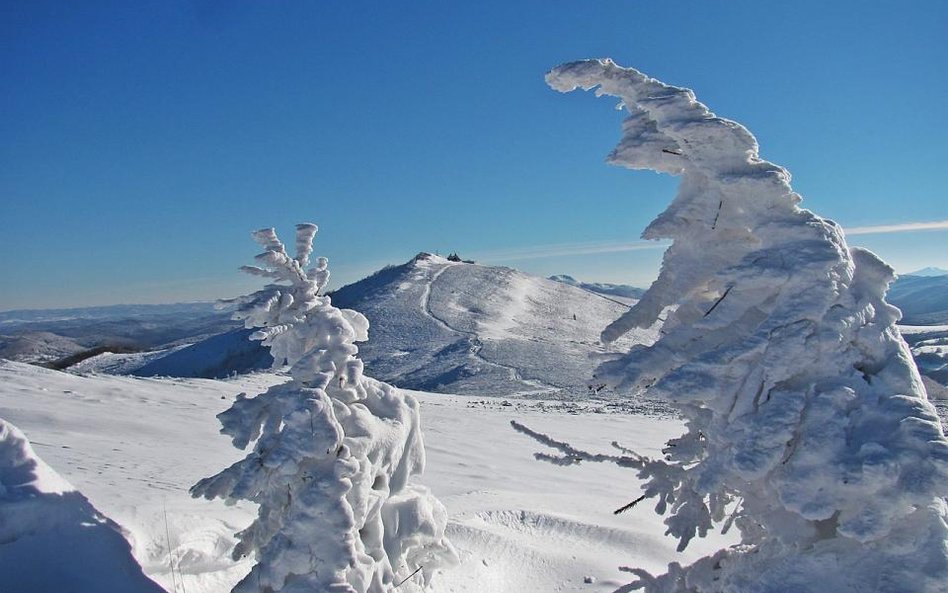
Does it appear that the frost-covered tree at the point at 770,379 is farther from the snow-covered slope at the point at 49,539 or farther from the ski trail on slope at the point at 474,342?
the ski trail on slope at the point at 474,342

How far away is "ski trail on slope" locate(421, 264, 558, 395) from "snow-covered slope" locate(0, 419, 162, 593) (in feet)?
73.6

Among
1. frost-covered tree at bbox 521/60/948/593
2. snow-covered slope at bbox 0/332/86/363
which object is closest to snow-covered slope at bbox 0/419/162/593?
frost-covered tree at bbox 521/60/948/593

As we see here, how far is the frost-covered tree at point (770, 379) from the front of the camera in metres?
2.90

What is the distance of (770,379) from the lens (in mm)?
3133

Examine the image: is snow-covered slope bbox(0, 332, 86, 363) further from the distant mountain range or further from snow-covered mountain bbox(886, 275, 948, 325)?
snow-covered mountain bbox(886, 275, 948, 325)

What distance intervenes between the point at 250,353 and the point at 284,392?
34.7 meters

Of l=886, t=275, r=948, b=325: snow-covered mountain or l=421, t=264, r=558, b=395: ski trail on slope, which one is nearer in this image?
l=421, t=264, r=558, b=395: ski trail on slope

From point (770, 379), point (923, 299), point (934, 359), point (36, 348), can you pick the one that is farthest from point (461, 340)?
point (923, 299)

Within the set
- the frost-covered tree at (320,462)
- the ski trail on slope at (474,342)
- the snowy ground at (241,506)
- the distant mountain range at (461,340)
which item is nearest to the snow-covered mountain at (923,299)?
the distant mountain range at (461,340)

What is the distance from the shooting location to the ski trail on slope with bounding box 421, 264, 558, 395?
2773cm

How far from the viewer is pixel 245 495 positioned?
3.86 metres

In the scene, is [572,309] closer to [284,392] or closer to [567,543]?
[567,543]

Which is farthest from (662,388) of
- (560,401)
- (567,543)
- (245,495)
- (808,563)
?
(560,401)

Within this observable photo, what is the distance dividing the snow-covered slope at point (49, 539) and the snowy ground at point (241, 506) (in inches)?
17.4
